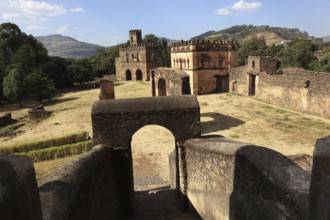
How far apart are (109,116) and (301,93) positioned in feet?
61.5

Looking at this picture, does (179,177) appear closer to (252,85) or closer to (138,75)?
(252,85)

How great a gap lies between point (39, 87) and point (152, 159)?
2553cm

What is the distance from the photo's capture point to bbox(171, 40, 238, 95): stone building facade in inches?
1248

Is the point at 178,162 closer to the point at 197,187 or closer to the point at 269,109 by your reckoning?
the point at 197,187

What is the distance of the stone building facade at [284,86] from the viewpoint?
20.6 metres

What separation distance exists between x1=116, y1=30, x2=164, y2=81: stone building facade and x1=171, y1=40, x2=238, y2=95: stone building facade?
15.7m

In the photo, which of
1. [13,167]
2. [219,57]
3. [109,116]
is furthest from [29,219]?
[219,57]

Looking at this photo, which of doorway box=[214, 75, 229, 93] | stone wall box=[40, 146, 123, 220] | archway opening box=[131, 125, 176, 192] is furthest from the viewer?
doorway box=[214, 75, 229, 93]

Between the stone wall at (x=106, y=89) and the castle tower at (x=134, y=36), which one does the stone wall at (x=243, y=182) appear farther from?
the castle tower at (x=134, y=36)

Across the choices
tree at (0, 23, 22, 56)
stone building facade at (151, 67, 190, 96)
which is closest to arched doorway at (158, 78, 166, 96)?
stone building facade at (151, 67, 190, 96)

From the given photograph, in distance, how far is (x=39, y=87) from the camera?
34625 mm

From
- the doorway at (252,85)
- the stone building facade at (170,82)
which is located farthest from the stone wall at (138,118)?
the doorway at (252,85)

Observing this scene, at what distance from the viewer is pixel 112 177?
802cm

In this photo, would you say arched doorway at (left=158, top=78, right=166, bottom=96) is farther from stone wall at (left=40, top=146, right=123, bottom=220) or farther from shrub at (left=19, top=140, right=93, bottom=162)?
stone wall at (left=40, top=146, right=123, bottom=220)
